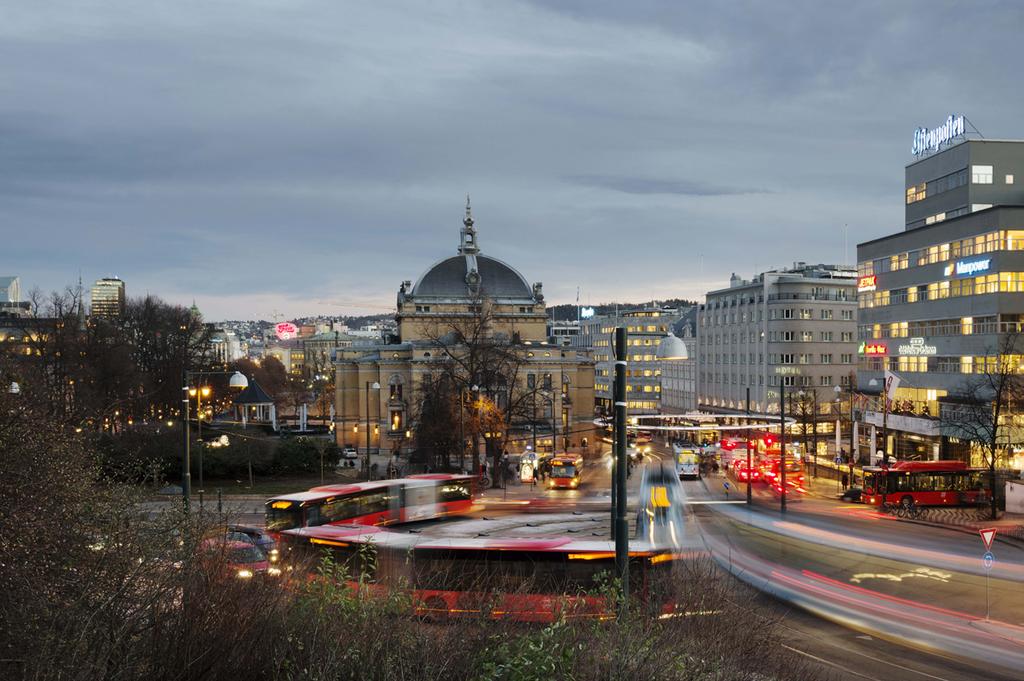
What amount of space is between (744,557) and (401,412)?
5955 cm

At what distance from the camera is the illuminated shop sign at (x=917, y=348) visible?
55.8 m

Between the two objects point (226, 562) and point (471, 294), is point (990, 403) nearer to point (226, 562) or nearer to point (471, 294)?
point (226, 562)

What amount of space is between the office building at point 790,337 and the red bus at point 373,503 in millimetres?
59963

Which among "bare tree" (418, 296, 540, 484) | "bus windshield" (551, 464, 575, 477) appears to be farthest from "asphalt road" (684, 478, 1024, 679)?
"bare tree" (418, 296, 540, 484)

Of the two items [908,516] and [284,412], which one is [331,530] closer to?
[908,516]

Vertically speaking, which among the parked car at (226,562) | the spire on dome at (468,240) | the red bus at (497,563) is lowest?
the red bus at (497,563)

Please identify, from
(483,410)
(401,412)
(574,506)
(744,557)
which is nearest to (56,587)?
(744,557)

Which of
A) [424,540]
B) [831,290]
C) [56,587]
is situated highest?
[831,290]

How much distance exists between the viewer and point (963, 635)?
18656 mm

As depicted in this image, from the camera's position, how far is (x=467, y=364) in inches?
2360

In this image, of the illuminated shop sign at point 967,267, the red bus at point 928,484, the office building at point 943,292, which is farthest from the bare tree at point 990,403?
the illuminated shop sign at point 967,267

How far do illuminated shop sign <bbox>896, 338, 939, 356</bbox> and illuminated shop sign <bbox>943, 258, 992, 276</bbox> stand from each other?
5.00 m

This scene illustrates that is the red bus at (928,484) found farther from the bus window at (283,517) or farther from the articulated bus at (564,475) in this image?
the bus window at (283,517)

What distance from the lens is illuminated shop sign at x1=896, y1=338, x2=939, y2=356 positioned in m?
55.8
